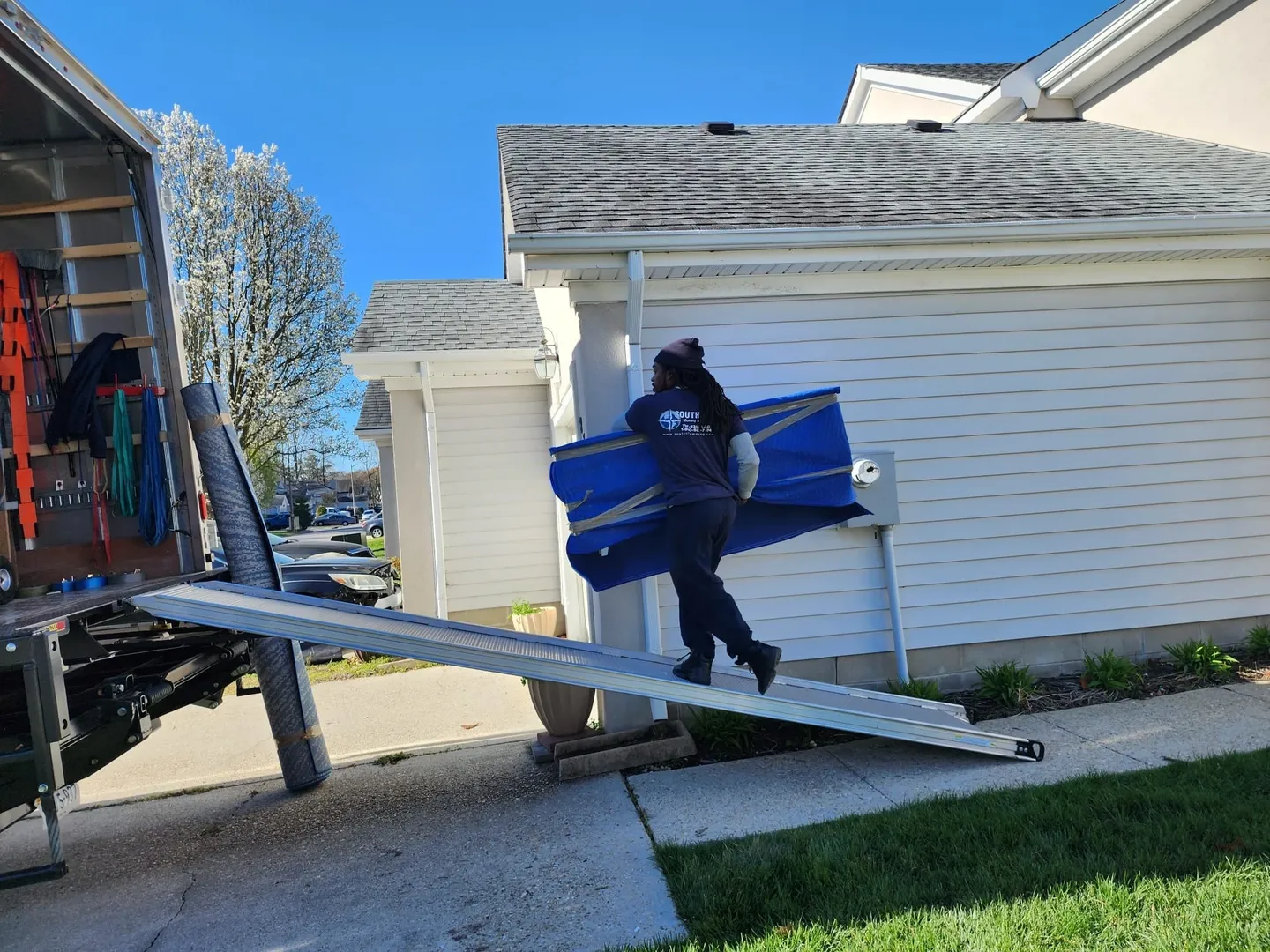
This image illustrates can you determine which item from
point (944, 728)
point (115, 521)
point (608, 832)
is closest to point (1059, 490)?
point (944, 728)

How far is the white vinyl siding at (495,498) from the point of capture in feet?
30.7

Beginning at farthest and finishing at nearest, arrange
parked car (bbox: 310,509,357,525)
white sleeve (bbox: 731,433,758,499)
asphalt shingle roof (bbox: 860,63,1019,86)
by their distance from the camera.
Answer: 1. parked car (bbox: 310,509,357,525)
2. asphalt shingle roof (bbox: 860,63,1019,86)
3. white sleeve (bbox: 731,433,758,499)

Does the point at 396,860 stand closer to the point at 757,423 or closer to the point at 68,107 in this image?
the point at 757,423

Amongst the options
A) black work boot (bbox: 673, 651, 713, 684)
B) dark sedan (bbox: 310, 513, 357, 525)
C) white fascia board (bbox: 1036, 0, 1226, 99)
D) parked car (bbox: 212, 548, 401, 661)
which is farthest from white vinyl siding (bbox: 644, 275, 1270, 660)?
dark sedan (bbox: 310, 513, 357, 525)

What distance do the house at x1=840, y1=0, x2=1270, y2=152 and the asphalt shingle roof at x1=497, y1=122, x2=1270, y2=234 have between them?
277 mm

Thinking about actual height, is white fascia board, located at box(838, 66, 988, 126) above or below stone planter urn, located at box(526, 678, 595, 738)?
above

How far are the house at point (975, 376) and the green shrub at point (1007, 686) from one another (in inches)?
7.2

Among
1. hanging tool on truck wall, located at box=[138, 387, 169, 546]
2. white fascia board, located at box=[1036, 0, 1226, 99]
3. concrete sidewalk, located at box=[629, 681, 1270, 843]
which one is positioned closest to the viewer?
concrete sidewalk, located at box=[629, 681, 1270, 843]

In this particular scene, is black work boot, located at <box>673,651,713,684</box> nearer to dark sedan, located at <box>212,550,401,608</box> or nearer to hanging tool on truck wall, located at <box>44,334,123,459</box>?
hanging tool on truck wall, located at <box>44,334,123,459</box>

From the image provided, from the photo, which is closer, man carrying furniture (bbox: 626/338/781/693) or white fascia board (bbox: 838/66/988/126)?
man carrying furniture (bbox: 626/338/781/693)

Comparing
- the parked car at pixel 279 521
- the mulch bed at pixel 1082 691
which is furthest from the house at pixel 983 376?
the parked car at pixel 279 521

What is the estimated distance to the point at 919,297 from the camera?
5.74m

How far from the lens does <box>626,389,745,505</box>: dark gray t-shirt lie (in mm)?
4090

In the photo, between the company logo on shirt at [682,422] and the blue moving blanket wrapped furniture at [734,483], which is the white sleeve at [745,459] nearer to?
the blue moving blanket wrapped furniture at [734,483]
